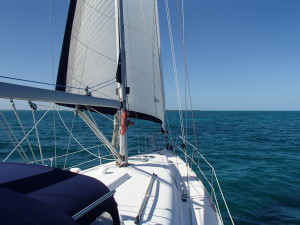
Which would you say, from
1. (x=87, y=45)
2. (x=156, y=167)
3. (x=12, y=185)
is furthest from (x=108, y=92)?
(x=12, y=185)

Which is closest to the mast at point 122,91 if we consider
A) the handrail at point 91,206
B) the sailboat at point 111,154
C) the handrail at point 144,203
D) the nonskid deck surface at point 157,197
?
the sailboat at point 111,154

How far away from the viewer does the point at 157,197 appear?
2.99 meters

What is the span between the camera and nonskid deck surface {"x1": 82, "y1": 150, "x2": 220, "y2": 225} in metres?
2.58

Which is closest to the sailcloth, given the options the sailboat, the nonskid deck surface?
the sailboat

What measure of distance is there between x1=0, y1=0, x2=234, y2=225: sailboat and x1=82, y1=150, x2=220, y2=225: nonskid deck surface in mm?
14

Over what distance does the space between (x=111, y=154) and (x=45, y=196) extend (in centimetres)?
305

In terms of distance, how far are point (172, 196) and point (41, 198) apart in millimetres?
2197

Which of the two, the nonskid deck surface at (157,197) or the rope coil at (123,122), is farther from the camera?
the rope coil at (123,122)

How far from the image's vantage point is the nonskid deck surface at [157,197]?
2.58 m

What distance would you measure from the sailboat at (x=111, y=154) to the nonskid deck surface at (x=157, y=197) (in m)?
0.01

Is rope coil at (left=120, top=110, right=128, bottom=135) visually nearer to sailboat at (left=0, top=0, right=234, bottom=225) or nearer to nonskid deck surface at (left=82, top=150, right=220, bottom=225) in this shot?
sailboat at (left=0, top=0, right=234, bottom=225)

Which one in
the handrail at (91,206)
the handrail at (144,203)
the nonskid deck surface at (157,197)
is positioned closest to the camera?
the handrail at (91,206)

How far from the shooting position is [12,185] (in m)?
1.46

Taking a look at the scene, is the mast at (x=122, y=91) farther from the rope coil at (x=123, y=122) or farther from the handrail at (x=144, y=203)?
the handrail at (x=144, y=203)
